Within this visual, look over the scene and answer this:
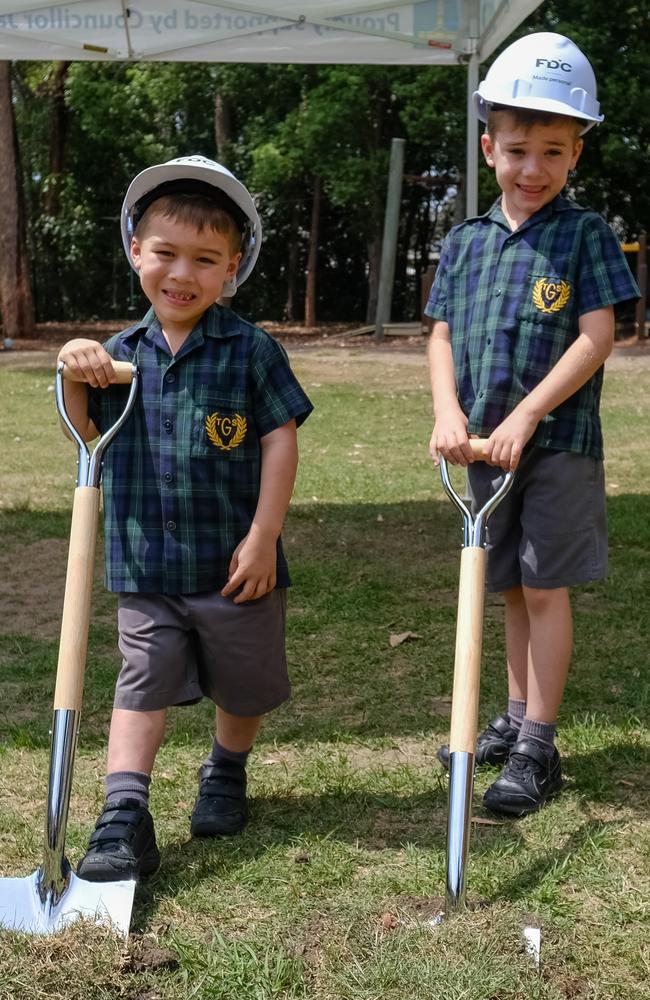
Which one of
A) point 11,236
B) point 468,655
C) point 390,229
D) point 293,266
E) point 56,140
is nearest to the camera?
point 468,655

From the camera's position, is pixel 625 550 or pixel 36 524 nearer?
pixel 625 550

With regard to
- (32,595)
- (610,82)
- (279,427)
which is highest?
(610,82)

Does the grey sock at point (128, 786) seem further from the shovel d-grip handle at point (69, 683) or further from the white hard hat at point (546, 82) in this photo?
the white hard hat at point (546, 82)

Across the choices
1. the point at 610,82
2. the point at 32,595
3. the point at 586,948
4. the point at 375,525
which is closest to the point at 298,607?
the point at 32,595

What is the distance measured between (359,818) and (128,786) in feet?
2.00

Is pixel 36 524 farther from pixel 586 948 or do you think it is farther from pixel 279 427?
pixel 586 948

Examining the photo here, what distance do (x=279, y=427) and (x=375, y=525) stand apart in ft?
12.2

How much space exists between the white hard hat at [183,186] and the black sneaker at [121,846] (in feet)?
4.11

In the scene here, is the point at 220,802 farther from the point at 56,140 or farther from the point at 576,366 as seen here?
the point at 56,140

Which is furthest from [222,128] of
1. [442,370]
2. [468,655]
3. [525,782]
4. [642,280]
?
[468,655]

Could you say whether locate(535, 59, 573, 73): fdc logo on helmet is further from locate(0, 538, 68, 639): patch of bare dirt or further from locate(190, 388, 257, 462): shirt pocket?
locate(0, 538, 68, 639): patch of bare dirt

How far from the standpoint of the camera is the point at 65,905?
8.05 feet

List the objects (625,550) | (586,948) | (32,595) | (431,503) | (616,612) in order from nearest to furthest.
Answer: (586,948) → (616,612) → (32,595) → (625,550) → (431,503)

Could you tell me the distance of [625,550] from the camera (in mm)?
5922
